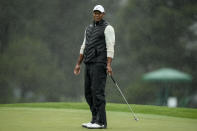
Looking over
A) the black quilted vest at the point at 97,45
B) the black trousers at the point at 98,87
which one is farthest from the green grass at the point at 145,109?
the black quilted vest at the point at 97,45

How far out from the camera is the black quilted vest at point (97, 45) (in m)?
5.53

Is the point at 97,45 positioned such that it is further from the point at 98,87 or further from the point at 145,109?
the point at 145,109

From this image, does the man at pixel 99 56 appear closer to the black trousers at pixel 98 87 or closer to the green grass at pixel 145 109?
the black trousers at pixel 98 87

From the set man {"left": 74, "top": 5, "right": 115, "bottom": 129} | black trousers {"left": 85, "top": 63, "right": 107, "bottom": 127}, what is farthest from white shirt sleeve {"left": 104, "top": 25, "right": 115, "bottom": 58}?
black trousers {"left": 85, "top": 63, "right": 107, "bottom": 127}

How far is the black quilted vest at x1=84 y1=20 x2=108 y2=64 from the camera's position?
218 inches

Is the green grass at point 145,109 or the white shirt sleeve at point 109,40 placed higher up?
the white shirt sleeve at point 109,40

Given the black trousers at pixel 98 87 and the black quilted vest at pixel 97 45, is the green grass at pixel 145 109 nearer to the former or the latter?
the black trousers at pixel 98 87

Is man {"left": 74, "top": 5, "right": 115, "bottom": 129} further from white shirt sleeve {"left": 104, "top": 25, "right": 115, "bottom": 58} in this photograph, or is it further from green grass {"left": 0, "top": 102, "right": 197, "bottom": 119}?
green grass {"left": 0, "top": 102, "right": 197, "bottom": 119}

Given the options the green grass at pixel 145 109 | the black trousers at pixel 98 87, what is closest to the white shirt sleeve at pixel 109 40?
the black trousers at pixel 98 87

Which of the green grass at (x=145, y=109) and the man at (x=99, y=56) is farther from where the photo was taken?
the green grass at (x=145, y=109)

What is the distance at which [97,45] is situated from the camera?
18.2 feet

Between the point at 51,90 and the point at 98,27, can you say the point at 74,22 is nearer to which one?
the point at 51,90

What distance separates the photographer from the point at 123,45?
29.4m

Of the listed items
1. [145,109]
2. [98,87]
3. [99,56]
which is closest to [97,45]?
[99,56]
